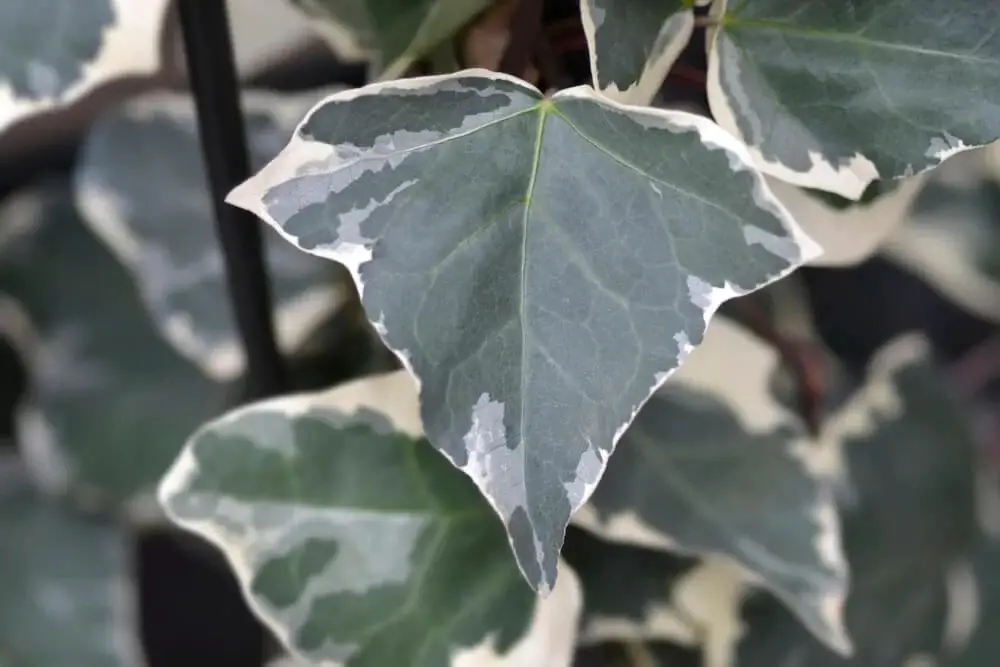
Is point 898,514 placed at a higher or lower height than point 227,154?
lower

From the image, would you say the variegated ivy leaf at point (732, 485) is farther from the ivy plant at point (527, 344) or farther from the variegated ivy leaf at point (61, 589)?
the variegated ivy leaf at point (61, 589)

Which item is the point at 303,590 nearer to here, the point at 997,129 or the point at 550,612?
the point at 550,612

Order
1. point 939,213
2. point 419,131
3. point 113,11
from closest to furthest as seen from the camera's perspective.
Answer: point 419,131 < point 113,11 < point 939,213

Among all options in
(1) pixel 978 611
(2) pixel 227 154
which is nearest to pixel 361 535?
(2) pixel 227 154

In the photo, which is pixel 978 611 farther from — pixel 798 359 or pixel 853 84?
pixel 853 84

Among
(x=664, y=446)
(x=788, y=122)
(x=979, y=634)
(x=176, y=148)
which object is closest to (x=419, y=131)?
(x=788, y=122)
